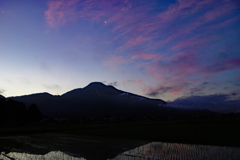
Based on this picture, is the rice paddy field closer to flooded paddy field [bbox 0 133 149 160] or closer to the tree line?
flooded paddy field [bbox 0 133 149 160]

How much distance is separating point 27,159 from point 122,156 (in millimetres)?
7002

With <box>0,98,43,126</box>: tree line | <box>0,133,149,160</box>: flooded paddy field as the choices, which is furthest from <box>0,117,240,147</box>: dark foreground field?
<box>0,98,43,126</box>: tree line

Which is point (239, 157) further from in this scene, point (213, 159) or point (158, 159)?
point (158, 159)

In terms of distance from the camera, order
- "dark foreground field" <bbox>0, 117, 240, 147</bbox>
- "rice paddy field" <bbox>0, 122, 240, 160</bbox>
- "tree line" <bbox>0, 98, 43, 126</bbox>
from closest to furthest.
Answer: "rice paddy field" <bbox>0, 122, 240, 160</bbox>, "dark foreground field" <bbox>0, 117, 240, 147</bbox>, "tree line" <bbox>0, 98, 43, 126</bbox>

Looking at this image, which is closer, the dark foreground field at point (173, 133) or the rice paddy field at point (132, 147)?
the rice paddy field at point (132, 147)

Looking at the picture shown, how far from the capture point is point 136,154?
14.2 meters

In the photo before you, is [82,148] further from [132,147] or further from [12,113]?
[12,113]

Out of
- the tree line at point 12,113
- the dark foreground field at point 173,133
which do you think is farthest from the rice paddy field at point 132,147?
the tree line at point 12,113

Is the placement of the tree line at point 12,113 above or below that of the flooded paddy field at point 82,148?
above

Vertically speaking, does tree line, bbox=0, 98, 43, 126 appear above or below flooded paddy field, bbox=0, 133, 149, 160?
above

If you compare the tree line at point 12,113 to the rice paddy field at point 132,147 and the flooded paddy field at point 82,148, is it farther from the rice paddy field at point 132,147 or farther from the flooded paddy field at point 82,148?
the flooded paddy field at point 82,148

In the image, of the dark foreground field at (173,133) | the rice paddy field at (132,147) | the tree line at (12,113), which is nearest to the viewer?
the rice paddy field at (132,147)

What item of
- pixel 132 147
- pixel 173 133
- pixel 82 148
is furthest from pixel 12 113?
pixel 132 147

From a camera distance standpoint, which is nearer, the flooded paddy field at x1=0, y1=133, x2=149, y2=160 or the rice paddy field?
the rice paddy field
